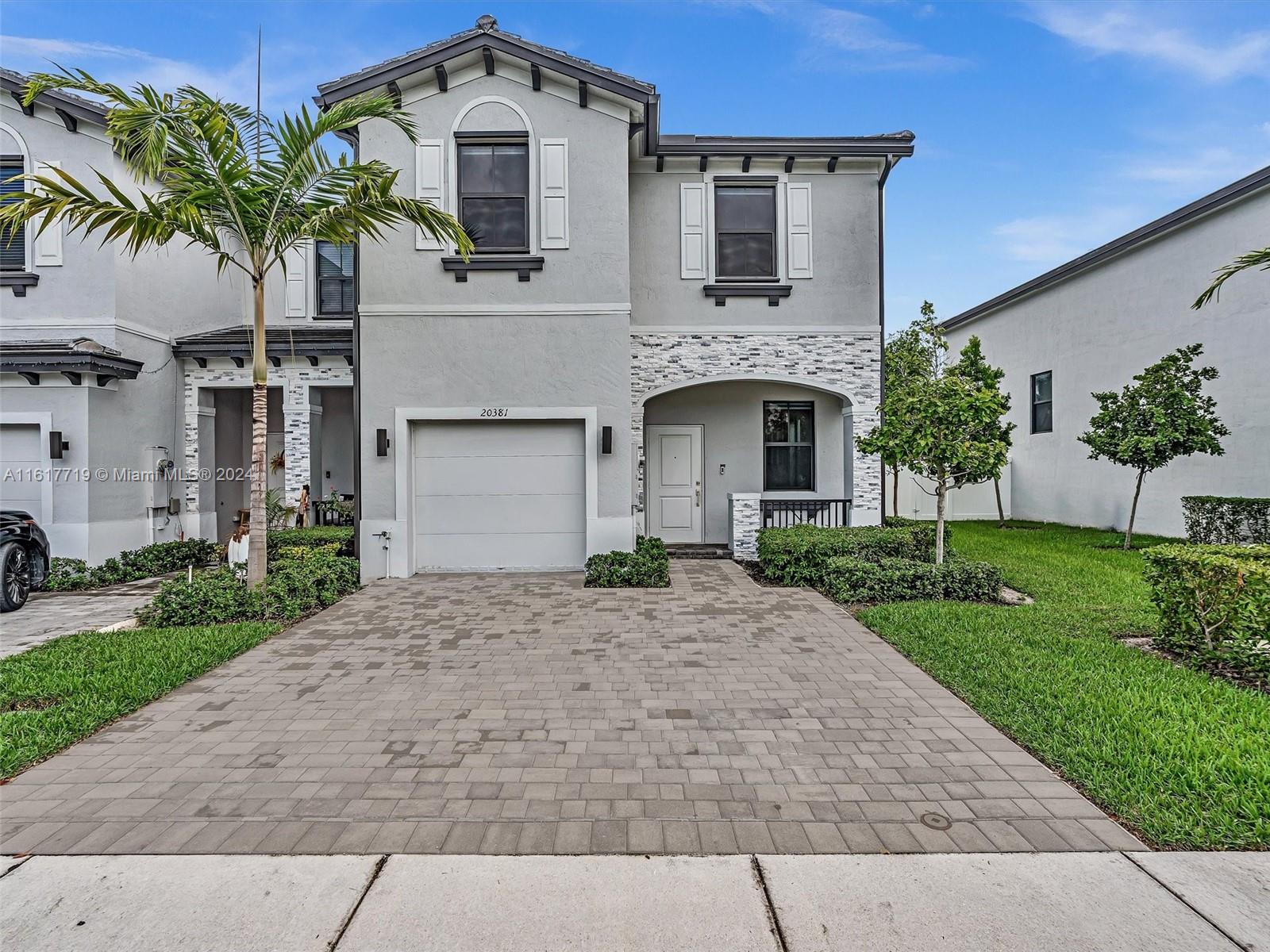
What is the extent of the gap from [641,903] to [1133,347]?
16.5 metres

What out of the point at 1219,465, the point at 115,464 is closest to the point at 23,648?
the point at 115,464

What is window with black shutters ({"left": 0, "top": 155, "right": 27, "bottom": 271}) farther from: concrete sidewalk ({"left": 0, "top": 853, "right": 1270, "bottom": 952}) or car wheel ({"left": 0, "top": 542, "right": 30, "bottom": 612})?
concrete sidewalk ({"left": 0, "top": 853, "right": 1270, "bottom": 952})

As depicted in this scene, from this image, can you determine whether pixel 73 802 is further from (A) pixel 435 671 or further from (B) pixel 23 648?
(B) pixel 23 648

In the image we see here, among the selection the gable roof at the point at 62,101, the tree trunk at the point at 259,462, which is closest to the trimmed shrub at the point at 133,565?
the tree trunk at the point at 259,462

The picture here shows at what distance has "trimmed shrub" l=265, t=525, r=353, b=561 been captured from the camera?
31.2 ft

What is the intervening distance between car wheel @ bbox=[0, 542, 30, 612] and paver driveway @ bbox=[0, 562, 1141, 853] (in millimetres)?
4492

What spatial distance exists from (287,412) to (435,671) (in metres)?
7.67

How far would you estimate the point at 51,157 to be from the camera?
10.2 meters

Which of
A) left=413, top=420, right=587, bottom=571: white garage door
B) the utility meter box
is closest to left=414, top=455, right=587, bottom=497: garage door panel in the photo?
left=413, top=420, right=587, bottom=571: white garage door

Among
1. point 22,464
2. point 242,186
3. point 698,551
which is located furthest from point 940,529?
point 22,464

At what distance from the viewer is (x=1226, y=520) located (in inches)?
444

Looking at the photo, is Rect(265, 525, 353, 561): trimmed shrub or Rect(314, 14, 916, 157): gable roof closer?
Rect(314, 14, 916, 157): gable roof

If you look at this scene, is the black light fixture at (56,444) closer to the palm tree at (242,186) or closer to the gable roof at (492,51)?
the palm tree at (242,186)

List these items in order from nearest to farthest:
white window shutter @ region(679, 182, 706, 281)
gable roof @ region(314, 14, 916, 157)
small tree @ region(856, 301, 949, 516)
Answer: gable roof @ region(314, 14, 916, 157) < white window shutter @ region(679, 182, 706, 281) < small tree @ region(856, 301, 949, 516)
